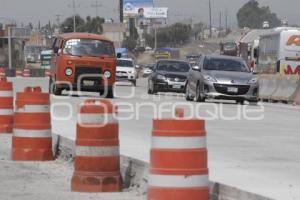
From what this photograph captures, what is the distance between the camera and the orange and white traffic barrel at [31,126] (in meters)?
12.4

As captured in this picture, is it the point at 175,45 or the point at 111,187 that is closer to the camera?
the point at 111,187

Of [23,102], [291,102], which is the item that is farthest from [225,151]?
[291,102]

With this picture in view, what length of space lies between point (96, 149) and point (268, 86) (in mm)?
27574

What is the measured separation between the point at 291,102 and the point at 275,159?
21.9 m

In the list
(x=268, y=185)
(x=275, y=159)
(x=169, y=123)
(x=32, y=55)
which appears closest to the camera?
(x=169, y=123)

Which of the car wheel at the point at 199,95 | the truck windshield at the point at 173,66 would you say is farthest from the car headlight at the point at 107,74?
the truck windshield at the point at 173,66

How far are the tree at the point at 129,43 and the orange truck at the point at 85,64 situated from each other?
4652 inches

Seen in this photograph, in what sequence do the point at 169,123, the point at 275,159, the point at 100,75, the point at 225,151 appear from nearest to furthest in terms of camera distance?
the point at 169,123 → the point at 275,159 → the point at 225,151 → the point at 100,75

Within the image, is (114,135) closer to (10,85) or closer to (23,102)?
(23,102)

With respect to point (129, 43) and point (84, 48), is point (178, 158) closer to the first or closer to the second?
point (84, 48)

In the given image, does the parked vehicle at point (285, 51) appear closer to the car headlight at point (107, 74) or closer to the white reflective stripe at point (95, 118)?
the car headlight at point (107, 74)

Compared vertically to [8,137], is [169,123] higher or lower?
higher

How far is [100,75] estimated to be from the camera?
2964 centimetres

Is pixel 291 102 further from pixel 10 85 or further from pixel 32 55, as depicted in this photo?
pixel 32 55
